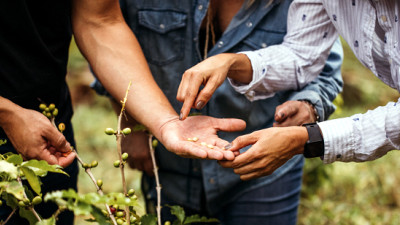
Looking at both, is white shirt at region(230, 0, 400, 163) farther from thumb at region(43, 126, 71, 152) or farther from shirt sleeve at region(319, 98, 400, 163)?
thumb at region(43, 126, 71, 152)

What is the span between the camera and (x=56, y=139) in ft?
4.25

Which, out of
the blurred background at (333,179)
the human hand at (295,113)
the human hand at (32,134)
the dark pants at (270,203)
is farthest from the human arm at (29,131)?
the blurred background at (333,179)

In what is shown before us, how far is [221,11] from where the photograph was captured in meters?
1.87

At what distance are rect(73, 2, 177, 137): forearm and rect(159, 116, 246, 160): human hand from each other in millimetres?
70

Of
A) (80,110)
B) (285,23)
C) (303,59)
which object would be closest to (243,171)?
(303,59)

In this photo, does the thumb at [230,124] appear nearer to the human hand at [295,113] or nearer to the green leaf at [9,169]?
the human hand at [295,113]

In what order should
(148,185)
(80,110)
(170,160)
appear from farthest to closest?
(80,110) < (148,185) < (170,160)

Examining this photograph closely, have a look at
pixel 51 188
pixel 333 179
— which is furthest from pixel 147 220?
pixel 333 179

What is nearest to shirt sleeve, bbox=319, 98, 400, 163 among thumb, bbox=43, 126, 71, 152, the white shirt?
the white shirt

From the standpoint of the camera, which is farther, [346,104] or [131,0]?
[346,104]

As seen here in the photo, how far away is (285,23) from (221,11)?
27 cm

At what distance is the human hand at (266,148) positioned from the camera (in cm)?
142

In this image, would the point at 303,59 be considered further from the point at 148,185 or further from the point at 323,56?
the point at 148,185

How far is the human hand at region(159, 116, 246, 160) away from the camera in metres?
1.38
